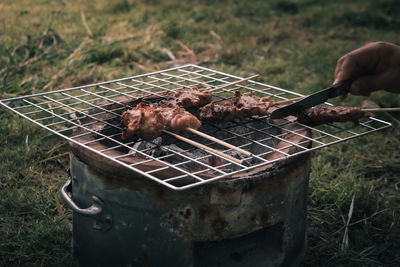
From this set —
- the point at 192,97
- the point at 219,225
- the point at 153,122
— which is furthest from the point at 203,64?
the point at 219,225

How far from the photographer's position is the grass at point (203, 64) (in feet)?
12.1

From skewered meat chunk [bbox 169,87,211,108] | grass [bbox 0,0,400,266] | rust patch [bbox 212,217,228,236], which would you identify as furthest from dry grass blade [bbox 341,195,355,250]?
skewered meat chunk [bbox 169,87,211,108]

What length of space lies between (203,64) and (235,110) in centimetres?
389

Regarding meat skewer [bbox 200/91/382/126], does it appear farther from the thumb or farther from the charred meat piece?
the thumb

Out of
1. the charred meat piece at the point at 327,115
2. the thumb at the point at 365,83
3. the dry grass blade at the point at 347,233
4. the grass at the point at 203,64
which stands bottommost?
the dry grass blade at the point at 347,233

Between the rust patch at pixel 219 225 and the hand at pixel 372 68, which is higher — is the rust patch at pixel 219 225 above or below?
below

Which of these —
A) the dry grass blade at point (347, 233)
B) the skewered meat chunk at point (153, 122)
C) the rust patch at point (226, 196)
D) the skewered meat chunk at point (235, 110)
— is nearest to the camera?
the rust patch at point (226, 196)

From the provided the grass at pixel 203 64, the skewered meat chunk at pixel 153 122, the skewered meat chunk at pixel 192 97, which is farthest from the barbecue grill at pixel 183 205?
the grass at pixel 203 64

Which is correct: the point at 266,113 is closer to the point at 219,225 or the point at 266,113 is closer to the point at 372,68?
the point at 372,68

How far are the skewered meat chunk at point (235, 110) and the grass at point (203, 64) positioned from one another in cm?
118

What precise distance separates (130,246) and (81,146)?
64cm

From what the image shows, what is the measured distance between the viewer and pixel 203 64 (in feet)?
22.6

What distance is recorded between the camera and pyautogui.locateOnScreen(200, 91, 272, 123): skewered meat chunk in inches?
121

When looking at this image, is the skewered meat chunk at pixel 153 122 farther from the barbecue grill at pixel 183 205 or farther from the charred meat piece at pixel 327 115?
the charred meat piece at pixel 327 115
